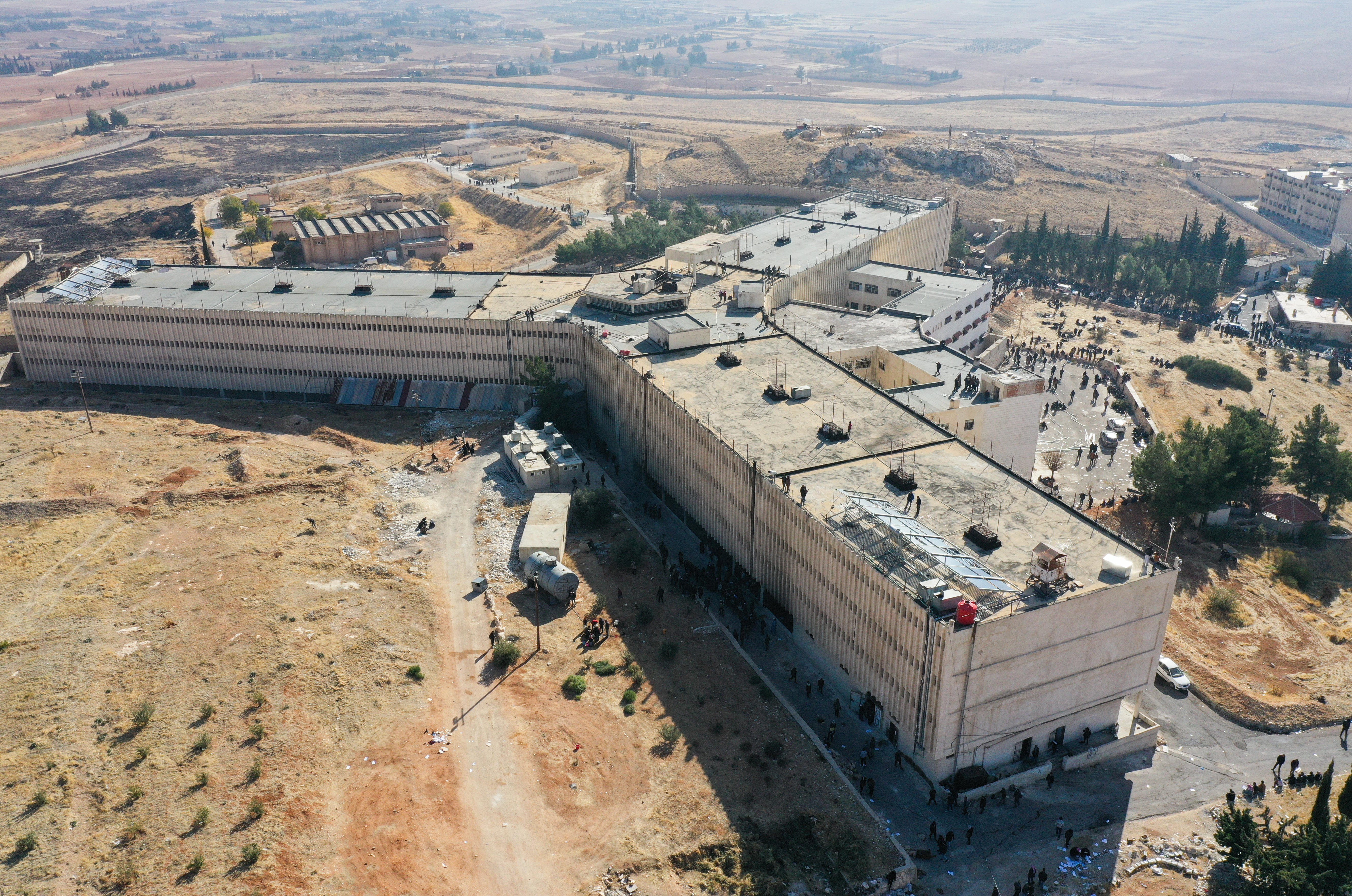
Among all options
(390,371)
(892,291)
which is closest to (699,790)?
(390,371)

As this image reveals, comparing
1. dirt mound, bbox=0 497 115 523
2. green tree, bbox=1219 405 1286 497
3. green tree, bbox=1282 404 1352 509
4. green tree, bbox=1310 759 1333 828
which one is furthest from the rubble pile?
green tree, bbox=1282 404 1352 509

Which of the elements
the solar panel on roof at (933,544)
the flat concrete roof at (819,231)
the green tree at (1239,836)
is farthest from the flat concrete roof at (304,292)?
the green tree at (1239,836)

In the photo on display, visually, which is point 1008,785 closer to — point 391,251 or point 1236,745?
point 1236,745

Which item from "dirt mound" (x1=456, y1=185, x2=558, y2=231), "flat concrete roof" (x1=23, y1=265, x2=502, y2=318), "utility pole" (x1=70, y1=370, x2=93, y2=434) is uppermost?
"flat concrete roof" (x1=23, y1=265, x2=502, y2=318)

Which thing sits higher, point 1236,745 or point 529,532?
point 529,532

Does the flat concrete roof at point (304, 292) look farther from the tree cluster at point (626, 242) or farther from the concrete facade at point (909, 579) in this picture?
the tree cluster at point (626, 242)

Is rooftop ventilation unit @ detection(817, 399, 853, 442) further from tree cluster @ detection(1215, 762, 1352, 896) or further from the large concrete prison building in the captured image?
tree cluster @ detection(1215, 762, 1352, 896)
